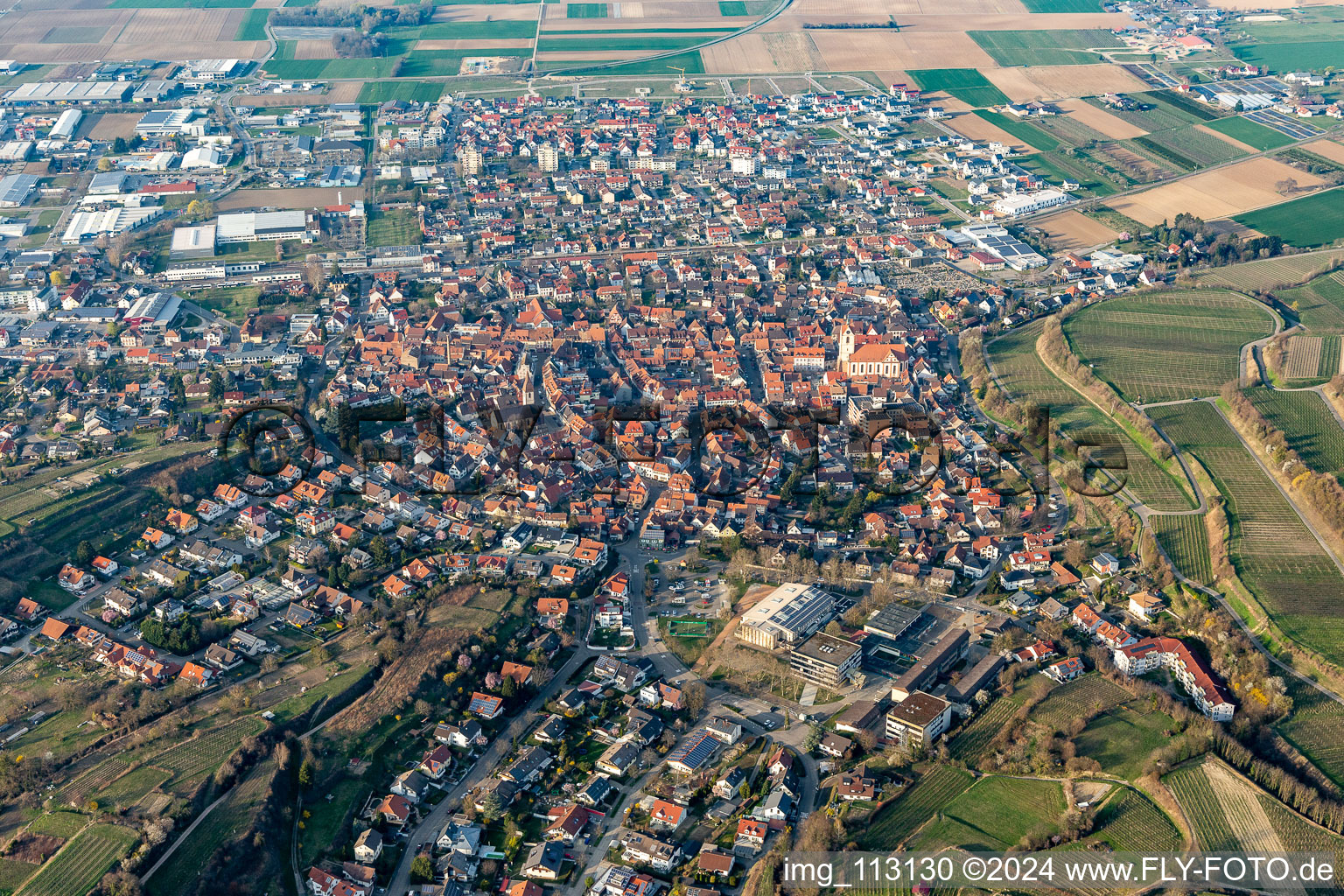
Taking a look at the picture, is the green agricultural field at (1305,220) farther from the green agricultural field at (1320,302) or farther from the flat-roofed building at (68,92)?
the flat-roofed building at (68,92)

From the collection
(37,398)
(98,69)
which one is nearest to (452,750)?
(37,398)

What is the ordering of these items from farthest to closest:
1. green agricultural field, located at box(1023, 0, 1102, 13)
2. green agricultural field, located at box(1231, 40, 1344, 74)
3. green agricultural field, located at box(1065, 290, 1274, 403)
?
1. green agricultural field, located at box(1023, 0, 1102, 13)
2. green agricultural field, located at box(1231, 40, 1344, 74)
3. green agricultural field, located at box(1065, 290, 1274, 403)

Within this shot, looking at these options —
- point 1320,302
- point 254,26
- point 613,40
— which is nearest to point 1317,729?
point 1320,302

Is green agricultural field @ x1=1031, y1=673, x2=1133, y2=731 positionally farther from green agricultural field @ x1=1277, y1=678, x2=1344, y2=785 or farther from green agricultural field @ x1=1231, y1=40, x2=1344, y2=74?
green agricultural field @ x1=1231, y1=40, x2=1344, y2=74

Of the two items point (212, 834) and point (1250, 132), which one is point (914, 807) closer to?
point (212, 834)

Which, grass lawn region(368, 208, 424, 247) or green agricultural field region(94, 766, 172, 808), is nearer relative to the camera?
green agricultural field region(94, 766, 172, 808)

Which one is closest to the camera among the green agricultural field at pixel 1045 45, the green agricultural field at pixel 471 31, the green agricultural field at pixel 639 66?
the green agricultural field at pixel 639 66

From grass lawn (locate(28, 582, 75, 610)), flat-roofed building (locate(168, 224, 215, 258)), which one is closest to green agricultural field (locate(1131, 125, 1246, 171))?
flat-roofed building (locate(168, 224, 215, 258))

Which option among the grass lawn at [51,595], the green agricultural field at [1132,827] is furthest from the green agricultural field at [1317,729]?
the grass lawn at [51,595]
